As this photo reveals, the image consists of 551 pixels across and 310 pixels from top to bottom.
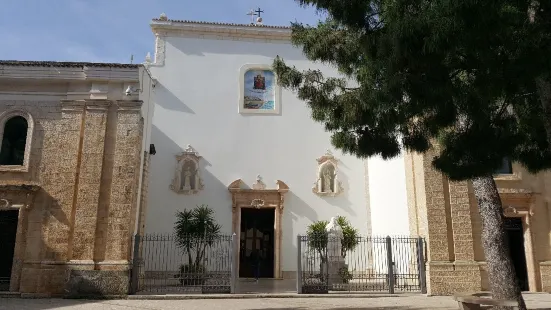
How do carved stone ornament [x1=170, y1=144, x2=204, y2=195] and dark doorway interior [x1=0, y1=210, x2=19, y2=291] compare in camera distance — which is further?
carved stone ornament [x1=170, y1=144, x2=204, y2=195]

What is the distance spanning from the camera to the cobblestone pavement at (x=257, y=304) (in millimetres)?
10086

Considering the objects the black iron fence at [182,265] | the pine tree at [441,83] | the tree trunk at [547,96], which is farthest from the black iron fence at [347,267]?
the tree trunk at [547,96]

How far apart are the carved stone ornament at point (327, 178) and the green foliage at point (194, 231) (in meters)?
4.06

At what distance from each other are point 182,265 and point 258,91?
23.7 feet

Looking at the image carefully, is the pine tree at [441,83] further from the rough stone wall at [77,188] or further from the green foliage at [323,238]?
the green foliage at [323,238]

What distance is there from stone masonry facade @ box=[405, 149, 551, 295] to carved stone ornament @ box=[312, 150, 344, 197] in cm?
436

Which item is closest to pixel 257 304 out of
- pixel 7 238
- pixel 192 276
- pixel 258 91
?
pixel 192 276

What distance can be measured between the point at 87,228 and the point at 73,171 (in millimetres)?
1505

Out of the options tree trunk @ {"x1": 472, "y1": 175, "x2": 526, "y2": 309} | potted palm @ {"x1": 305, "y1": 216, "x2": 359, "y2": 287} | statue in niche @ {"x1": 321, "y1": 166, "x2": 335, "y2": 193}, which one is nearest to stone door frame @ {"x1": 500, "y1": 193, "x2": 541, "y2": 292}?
tree trunk @ {"x1": 472, "y1": 175, "x2": 526, "y2": 309}

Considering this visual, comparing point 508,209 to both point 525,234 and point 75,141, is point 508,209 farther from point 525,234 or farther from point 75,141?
point 75,141

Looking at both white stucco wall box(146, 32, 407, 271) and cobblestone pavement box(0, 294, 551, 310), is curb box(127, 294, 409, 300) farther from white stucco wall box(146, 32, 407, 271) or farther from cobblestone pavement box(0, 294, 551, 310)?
white stucco wall box(146, 32, 407, 271)

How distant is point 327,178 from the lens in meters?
18.2

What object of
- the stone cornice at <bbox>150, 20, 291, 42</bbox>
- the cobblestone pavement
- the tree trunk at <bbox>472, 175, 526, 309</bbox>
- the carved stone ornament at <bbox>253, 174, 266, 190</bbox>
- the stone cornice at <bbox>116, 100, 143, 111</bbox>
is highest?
the stone cornice at <bbox>150, 20, 291, 42</bbox>

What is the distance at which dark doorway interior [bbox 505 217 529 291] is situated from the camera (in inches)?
533
